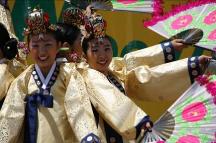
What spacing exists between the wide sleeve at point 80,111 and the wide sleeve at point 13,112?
221 millimetres

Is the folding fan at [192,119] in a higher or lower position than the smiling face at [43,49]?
lower

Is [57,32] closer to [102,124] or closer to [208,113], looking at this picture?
[102,124]

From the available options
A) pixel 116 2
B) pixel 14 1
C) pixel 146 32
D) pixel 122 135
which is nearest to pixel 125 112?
pixel 122 135

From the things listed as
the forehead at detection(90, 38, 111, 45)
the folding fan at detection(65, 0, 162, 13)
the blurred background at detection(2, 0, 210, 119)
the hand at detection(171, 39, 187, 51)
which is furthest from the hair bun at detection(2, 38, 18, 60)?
the blurred background at detection(2, 0, 210, 119)

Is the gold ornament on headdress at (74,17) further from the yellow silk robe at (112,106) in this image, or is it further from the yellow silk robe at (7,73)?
the yellow silk robe at (112,106)

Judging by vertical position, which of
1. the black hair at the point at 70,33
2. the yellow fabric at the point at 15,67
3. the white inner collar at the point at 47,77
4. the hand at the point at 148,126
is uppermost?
the black hair at the point at 70,33

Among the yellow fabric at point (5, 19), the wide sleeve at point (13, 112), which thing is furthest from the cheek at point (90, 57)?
the yellow fabric at point (5, 19)

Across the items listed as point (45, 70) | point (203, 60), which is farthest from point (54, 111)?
point (203, 60)

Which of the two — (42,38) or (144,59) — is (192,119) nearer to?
(144,59)

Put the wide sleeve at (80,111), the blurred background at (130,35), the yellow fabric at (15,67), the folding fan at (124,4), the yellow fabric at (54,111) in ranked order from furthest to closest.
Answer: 1. the blurred background at (130,35)
2. the folding fan at (124,4)
3. the yellow fabric at (15,67)
4. the yellow fabric at (54,111)
5. the wide sleeve at (80,111)

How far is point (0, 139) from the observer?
8.44 ft

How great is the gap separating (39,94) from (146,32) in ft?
5.63

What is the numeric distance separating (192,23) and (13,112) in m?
0.99

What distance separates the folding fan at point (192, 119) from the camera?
2490mm
